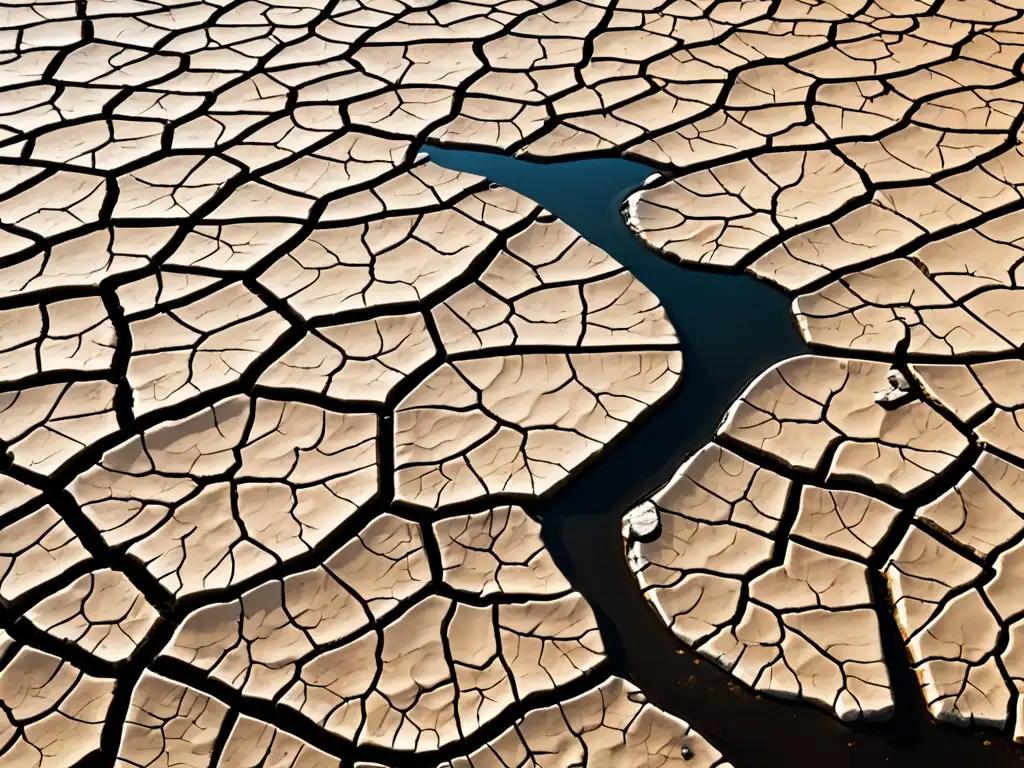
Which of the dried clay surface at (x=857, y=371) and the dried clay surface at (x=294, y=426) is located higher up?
the dried clay surface at (x=857, y=371)

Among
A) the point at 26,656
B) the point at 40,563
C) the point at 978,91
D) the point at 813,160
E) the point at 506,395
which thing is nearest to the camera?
the point at 26,656

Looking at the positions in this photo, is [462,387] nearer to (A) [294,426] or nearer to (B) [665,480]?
(A) [294,426]

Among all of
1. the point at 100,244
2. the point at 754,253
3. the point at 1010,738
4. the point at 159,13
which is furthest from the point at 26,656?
the point at 159,13

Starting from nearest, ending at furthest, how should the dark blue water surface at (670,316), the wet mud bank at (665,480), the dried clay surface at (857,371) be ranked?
the wet mud bank at (665,480), the dried clay surface at (857,371), the dark blue water surface at (670,316)

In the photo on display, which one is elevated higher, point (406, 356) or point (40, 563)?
point (406, 356)

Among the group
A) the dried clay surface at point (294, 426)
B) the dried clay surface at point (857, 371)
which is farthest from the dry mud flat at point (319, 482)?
the dried clay surface at point (857, 371)

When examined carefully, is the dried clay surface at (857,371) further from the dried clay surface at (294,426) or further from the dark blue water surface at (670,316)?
the dried clay surface at (294,426)

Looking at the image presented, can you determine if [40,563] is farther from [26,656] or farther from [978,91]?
[978,91]
